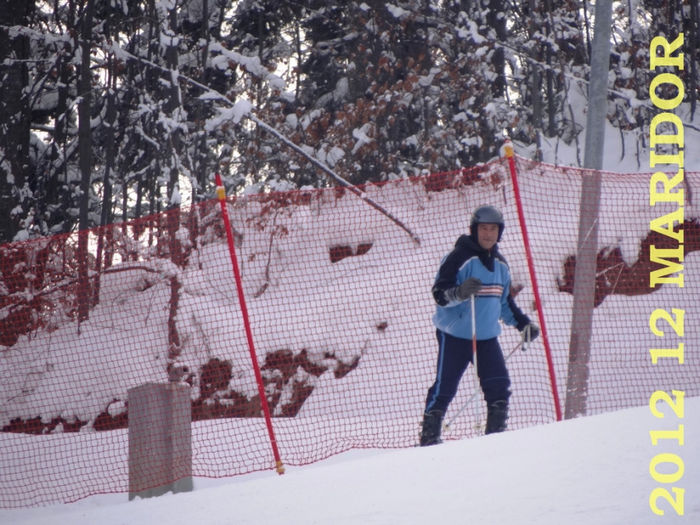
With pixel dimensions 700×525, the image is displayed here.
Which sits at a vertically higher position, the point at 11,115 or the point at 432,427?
the point at 11,115

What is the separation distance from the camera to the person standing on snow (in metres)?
4.80

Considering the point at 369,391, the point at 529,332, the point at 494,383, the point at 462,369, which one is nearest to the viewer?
the point at 494,383

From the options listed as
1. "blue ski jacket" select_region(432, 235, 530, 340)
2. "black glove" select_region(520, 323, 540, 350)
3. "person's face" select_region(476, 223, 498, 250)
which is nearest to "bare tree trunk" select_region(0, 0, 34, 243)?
"blue ski jacket" select_region(432, 235, 530, 340)

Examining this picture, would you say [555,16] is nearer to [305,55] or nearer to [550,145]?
[550,145]

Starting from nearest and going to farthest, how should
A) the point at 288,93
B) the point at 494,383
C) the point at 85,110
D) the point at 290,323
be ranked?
the point at 494,383 < the point at 290,323 < the point at 85,110 < the point at 288,93

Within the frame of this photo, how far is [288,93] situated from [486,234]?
35.4 ft

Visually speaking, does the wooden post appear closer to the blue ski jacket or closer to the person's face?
the blue ski jacket

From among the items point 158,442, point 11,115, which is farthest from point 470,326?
point 11,115

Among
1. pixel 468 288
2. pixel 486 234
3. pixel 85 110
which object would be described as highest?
pixel 85 110

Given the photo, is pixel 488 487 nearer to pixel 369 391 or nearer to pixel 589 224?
pixel 589 224

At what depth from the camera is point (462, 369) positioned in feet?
16.1

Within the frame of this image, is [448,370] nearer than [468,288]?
No

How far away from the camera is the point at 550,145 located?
1278 cm

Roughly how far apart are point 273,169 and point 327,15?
3421 millimetres
